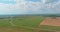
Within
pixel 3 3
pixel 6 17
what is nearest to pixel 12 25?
pixel 6 17

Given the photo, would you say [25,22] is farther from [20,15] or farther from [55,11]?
[55,11]

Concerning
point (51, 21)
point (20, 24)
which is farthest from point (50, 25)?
point (20, 24)

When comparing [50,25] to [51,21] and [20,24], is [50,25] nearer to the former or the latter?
[51,21]

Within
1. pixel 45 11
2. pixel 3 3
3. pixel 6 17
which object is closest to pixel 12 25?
pixel 6 17

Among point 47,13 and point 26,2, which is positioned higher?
point 26,2

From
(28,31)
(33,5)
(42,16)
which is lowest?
(28,31)

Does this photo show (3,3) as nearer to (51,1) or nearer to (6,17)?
(6,17)
